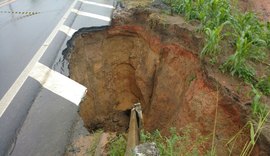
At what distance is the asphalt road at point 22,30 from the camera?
5.22 m

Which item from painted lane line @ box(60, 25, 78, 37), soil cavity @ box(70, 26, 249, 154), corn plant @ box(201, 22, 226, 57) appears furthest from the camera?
painted lane line @ box(60, 25, 78, 37)

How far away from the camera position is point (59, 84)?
467 centimetres

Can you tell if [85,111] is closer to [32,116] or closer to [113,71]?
[113,71]

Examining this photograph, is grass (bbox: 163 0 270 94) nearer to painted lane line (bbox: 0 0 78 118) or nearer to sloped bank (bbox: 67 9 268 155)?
sloped bank (bbox: 67 9 268 155)

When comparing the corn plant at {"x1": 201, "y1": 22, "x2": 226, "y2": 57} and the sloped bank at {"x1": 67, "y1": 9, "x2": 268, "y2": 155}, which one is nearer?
the sloped bank at {"x1": 67, "y1": 9, "x2": 268, "y2": 155}

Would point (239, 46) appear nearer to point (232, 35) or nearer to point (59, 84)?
point (232, 35)

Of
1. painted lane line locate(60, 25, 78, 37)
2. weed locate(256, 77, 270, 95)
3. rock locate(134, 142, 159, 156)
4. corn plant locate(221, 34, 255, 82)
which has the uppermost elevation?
corn plant locate(221, 34, 255, 82)

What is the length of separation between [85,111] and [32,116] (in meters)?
2.48

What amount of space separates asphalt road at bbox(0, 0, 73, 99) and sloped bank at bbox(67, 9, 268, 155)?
0.97m

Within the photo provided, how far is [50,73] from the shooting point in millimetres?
4969

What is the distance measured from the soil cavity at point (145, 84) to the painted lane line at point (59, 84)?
75 cm

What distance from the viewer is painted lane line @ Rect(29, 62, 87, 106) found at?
441 centimetres

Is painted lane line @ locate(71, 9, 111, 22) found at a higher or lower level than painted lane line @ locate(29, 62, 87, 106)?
higher

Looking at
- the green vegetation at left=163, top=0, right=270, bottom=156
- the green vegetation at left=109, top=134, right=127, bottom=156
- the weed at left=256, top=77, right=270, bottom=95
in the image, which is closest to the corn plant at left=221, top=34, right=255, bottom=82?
the green vegetation at left=163, top=0, right=270, bottom=156
